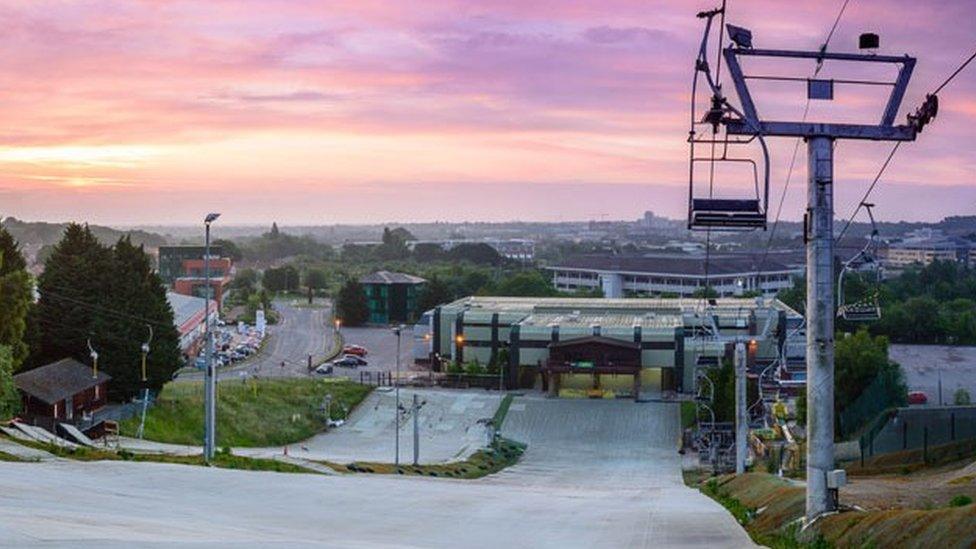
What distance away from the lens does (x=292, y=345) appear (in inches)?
2763

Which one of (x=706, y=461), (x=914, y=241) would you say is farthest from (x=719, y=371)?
(x=914, y=241)

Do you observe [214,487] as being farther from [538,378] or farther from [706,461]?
[538,378]

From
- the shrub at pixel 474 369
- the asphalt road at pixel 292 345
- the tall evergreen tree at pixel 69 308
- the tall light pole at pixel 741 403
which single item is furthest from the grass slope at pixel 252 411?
the tall light pole at pixel 741 403

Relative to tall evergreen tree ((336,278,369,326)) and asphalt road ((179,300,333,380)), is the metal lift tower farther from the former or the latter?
tall evergreen tree ((336,278,369,326))

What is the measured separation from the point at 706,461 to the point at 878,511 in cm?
2599

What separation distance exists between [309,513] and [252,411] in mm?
29643

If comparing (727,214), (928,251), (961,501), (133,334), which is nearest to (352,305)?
(133,334)

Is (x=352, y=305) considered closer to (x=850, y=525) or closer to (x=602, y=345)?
(x=602, y=345)

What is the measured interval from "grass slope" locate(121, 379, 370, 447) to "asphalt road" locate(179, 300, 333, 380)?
712 cm

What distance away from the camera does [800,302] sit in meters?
78.5

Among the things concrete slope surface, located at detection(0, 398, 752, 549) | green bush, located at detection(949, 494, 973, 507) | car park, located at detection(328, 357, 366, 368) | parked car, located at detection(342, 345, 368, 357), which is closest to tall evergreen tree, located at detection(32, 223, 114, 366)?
car park, located at detection(328, 357, 366, 368)

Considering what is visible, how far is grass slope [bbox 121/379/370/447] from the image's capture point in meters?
37.5

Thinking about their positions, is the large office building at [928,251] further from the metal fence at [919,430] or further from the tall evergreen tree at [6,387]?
the tall evergreen tree at [6,387]

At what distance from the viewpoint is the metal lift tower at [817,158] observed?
1256 centimetres
